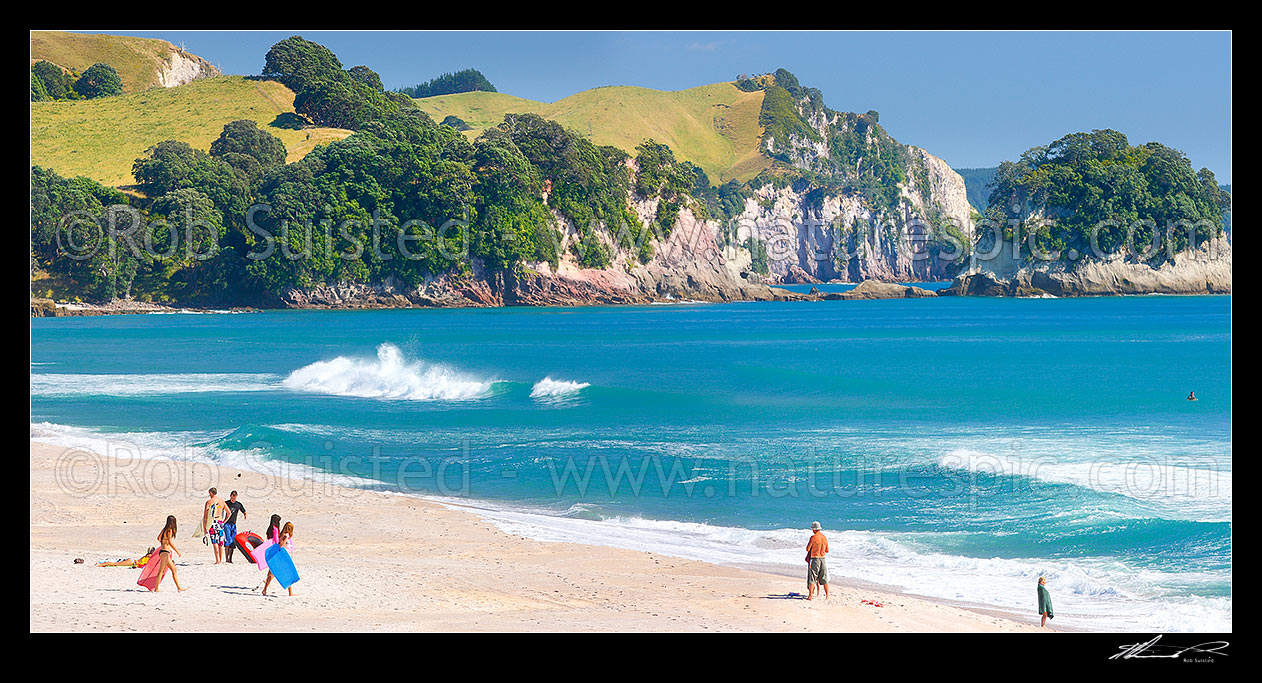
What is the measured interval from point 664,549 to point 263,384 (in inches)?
1249

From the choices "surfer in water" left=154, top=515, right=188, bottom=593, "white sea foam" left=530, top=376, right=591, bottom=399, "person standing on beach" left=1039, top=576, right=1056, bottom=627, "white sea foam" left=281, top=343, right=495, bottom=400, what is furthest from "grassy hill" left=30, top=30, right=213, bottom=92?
"person standing on beach" left=1039, top=576, right=1056, bottom=627

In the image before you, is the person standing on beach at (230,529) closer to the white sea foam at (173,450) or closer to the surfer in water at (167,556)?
the surfer in water at (167,556)

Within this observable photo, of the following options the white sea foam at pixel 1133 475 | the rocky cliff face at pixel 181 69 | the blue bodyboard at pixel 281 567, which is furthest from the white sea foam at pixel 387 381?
the rocky cliff face at pixel 181 69

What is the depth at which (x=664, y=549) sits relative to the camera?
17188mm

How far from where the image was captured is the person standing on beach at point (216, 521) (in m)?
15.2

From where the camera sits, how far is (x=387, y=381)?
45.2 m

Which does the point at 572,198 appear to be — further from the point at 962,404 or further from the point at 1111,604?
the point at 1111,604

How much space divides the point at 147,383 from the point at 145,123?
305 ft

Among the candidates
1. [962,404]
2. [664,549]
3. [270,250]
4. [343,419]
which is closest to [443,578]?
[664,549]

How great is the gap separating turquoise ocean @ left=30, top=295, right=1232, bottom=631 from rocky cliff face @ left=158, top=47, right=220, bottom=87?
12307cm

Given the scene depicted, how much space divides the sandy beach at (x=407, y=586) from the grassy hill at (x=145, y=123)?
9830 cm

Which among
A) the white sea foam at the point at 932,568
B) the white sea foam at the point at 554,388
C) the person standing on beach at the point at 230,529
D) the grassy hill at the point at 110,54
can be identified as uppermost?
the grassy hill at the point at 110,54

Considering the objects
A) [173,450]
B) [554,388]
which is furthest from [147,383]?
[173,450]
